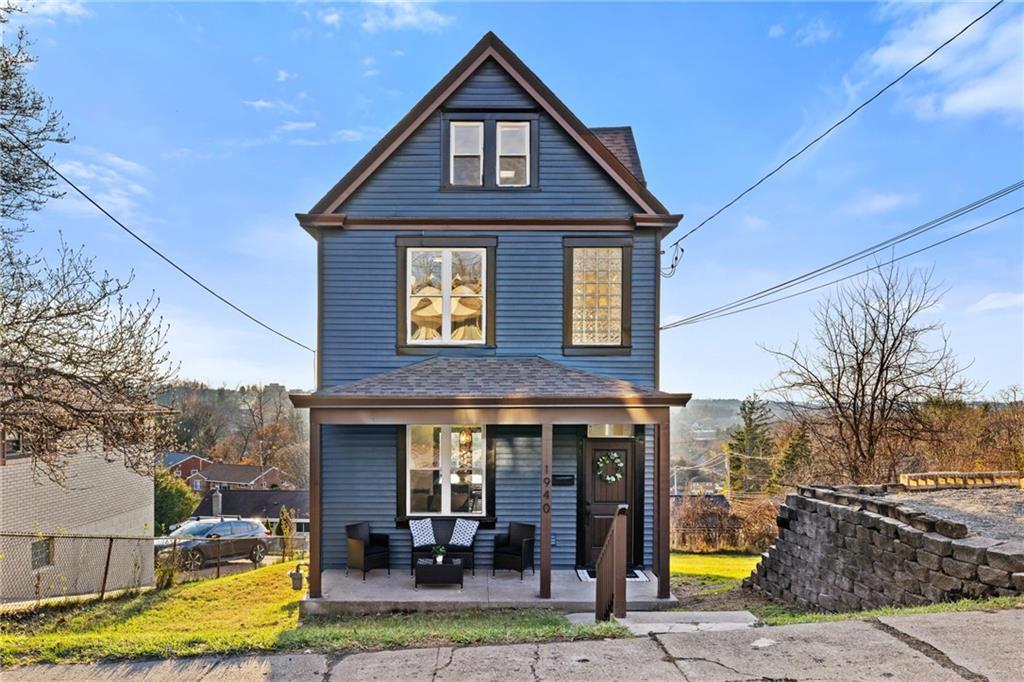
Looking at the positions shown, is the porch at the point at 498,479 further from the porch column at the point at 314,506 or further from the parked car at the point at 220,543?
the parked car at the point at 220,543

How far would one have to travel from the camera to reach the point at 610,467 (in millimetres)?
9531

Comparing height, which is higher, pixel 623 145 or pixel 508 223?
pixel 623 145

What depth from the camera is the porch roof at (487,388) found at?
312 inches

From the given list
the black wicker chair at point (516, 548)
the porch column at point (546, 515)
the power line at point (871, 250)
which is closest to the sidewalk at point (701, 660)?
the porch column at point (546, 515)

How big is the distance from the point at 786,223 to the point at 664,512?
39.5 feet

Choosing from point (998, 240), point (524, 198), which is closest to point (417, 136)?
point (524, 198)

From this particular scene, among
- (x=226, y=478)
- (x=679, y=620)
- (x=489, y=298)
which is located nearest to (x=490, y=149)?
(x=489, y=298)

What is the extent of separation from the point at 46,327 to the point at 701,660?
402 inches

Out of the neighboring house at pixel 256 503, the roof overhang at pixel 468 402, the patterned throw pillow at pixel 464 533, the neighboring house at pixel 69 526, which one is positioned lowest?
the neighboring house at pixel 256 503

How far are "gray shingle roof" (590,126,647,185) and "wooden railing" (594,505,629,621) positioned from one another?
6818 millimetres

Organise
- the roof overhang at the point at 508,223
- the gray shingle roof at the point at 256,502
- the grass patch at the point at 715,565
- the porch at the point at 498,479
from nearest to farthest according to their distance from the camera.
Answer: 1. the porch at the point at 498,479
2. the roof overhang at the point at 508,223
3. the grass patch at the point at 715,565
4. the gray shingle roof at the point at 256,502

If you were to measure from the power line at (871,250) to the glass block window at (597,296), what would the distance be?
132 cm

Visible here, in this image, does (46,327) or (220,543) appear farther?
(220,543)

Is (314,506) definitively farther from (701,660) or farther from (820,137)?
(820,137)
